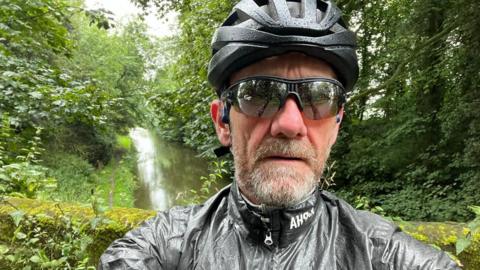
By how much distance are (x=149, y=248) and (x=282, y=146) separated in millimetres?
646

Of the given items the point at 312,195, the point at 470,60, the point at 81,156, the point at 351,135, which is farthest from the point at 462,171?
the point at 81,156

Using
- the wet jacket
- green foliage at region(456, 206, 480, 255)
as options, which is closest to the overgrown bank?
green foliage at region(456, 206, 480, 255)

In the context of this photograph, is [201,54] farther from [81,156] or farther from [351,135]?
[81,156]

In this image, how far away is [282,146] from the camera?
1.37 metres

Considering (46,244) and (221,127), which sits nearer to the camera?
(221,127)

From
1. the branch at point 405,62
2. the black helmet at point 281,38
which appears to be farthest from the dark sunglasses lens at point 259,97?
the branch at point 405,62

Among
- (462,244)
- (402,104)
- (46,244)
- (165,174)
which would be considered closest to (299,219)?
(462,244)

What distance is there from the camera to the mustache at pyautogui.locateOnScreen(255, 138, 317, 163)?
1.36 metres

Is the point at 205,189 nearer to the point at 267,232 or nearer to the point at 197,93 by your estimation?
the point at 267,232

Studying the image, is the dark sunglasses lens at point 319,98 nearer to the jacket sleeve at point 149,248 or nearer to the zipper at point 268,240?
the zipper at point 268,240

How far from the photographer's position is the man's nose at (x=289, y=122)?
1.37 m

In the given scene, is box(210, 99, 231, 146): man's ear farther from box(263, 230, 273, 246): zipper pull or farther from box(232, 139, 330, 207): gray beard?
box(263, 230, 273, 246): zipper pull

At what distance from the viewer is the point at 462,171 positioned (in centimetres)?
789

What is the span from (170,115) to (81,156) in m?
12.1
